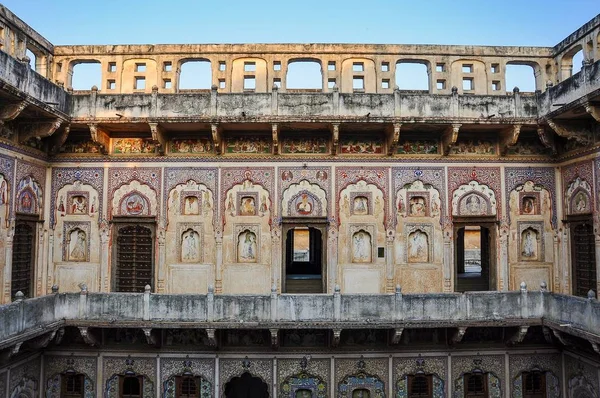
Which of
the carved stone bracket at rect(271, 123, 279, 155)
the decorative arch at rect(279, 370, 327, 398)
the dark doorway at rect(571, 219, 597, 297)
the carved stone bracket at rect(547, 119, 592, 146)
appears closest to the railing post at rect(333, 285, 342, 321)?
the decorative arch at rect(279, 370, 327, 398)

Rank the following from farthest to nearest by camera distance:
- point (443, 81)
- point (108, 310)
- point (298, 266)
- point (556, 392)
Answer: point (298, 266)
point (443, 81)
point (556, 392)
point (108, 310)

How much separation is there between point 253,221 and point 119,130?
4.11 metres

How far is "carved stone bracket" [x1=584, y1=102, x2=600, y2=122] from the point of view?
35.1 ft

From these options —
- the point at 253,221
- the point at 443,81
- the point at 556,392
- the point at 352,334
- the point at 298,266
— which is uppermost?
the point at 443,81

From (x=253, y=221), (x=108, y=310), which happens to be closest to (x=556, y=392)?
(x=253, y=221)

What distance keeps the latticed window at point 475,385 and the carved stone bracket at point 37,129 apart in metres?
11.3

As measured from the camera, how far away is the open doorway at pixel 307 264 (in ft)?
43.0

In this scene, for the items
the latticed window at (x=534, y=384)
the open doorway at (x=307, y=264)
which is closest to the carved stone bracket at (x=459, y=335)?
the latticed window at (x=534, y=384)

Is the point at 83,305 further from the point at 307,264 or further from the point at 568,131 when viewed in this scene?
the point at 568,131

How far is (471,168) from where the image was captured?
43.5ft

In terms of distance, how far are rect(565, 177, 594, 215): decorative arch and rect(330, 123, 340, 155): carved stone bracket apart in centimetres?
576

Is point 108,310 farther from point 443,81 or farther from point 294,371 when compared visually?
point 443,81

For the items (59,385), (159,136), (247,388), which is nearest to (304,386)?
(247,388)

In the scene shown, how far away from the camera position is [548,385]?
41.1 feet
